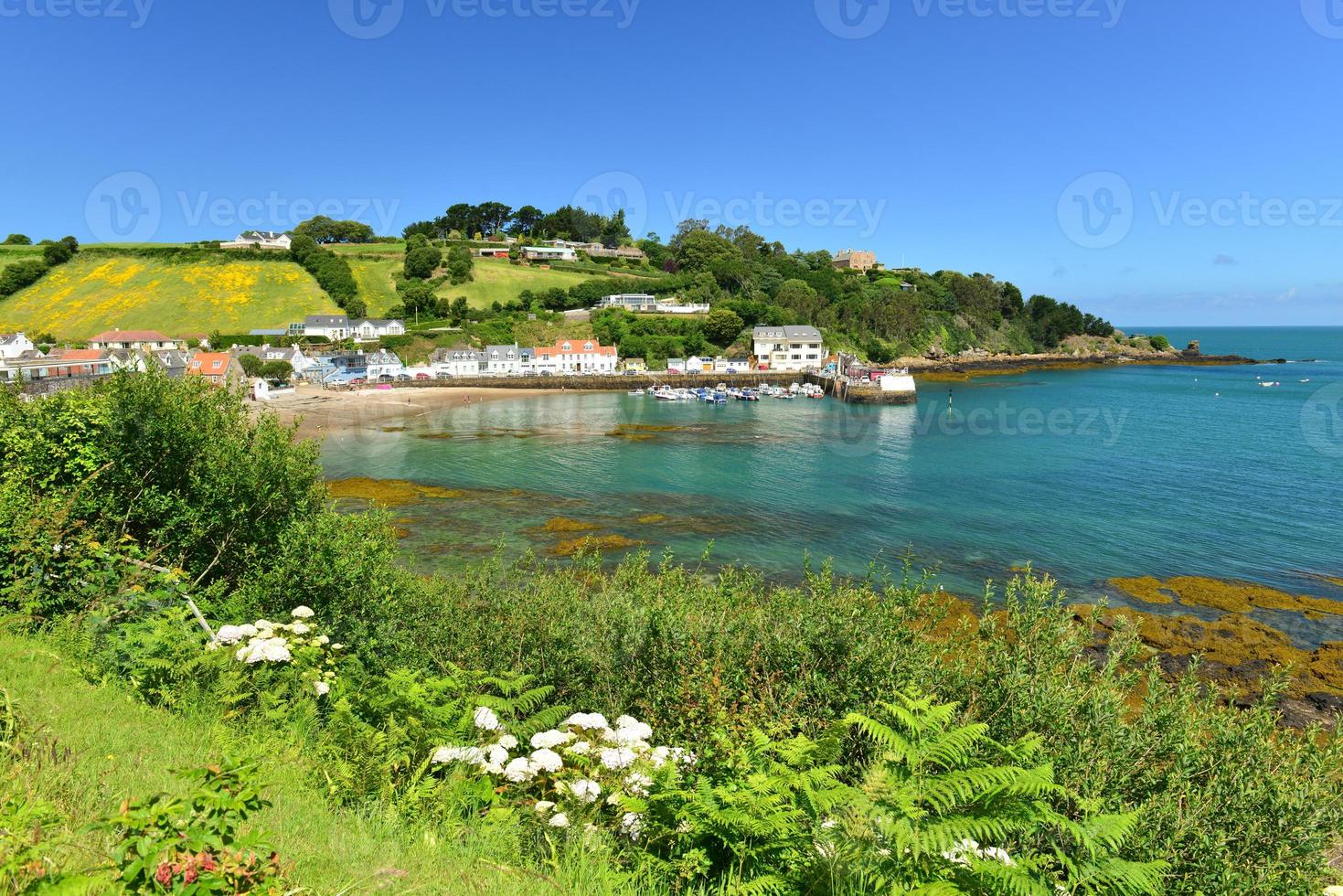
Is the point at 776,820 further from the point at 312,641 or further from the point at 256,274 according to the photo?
the point at 256,274

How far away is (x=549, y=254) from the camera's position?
454 ft

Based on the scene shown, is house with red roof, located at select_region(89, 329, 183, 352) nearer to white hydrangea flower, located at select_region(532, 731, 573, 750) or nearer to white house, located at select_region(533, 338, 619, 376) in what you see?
white house, located at select_region(533, 338, 619, 376)

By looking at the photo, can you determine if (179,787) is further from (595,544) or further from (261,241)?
(261,241)

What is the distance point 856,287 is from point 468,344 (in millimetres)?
83895

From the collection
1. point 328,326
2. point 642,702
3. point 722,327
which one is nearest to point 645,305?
point 722,327

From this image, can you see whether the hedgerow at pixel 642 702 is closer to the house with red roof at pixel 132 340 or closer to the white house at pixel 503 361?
the white house at pixel 503 361

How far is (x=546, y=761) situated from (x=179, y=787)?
304 centimetres

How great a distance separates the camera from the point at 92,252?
115 m

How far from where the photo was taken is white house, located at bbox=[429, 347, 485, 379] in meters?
87.4

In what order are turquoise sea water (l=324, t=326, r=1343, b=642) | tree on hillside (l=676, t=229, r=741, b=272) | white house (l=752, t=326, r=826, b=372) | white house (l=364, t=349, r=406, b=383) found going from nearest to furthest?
turquoise sea water (l=324, t=326, r=1343, b=642)
white house (l=364, t=349, r=406, b=383)
white house (l=752, t=326, r=826, b=372)
tree on hillside (l=676, t=229, r=741, b=272)

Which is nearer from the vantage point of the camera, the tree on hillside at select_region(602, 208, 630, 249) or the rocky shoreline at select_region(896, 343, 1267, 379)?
the rocky shoreline at select_region(896, 343, 1267, 379)

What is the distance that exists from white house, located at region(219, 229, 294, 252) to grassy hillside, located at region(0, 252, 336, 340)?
35.0 feet

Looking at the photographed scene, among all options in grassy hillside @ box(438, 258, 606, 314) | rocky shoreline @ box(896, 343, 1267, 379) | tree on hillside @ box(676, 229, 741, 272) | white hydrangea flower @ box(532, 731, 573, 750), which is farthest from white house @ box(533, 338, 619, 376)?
white hydrangea flower @ box(532, 731, 573, 750)

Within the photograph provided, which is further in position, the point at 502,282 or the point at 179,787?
the point at 502,282
